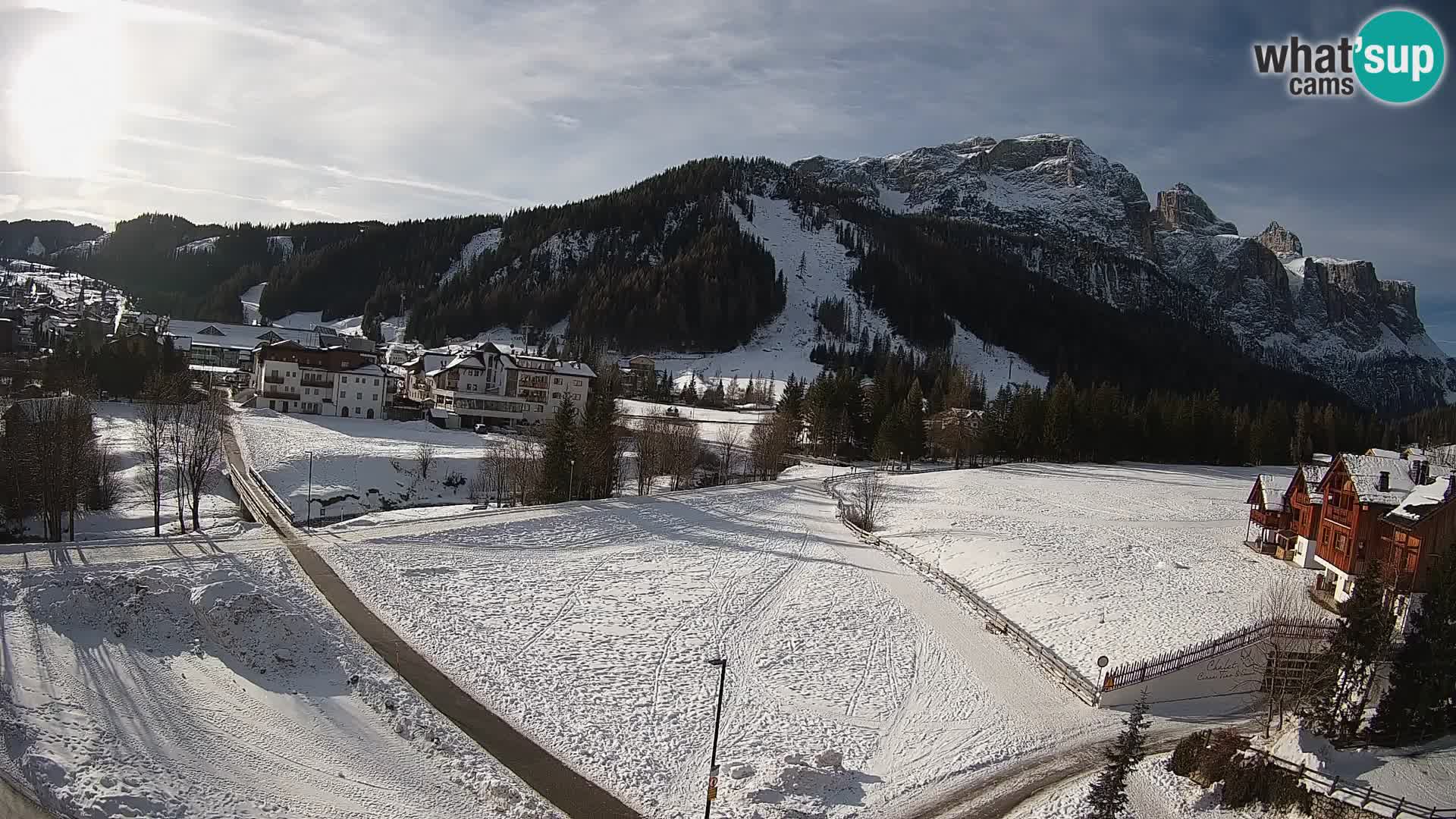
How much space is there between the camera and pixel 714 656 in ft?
88.1

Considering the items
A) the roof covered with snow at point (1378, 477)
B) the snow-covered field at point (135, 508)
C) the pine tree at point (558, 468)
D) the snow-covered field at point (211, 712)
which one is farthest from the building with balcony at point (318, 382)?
the roof covered with snow at point (1378, 477)

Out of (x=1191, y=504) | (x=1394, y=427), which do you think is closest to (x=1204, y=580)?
(x=1191, y=504)

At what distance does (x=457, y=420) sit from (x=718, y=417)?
Result: 32.0m

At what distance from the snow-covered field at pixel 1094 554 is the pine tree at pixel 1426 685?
687cm

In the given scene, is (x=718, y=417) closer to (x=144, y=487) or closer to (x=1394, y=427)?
(x=144, y=487)

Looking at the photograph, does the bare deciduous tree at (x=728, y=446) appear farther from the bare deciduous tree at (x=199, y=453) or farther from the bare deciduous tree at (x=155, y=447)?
the bare deciduous tree at (x=155, y=447)

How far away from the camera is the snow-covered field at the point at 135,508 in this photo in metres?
39.5

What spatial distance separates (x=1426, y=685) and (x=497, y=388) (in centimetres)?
7737

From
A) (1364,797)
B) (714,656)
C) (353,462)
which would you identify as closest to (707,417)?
(353,462)

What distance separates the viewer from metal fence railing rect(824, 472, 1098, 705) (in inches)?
1019

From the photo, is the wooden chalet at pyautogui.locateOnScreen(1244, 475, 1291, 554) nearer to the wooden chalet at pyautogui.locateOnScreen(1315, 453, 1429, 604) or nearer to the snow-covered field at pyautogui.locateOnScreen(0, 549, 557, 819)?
the wooden chalet at pyautogui.locateOnScreen(1315, 453, 1429, 604)

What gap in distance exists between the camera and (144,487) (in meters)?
46.9

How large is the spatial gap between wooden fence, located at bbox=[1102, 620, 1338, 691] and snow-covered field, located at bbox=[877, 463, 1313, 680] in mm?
795

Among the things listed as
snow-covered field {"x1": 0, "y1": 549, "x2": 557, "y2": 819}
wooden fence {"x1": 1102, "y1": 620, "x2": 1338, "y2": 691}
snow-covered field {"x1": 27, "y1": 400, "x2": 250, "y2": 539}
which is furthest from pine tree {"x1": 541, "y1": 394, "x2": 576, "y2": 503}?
wooden fence {"x1": 1102, "y1": 620, "x2": 1338, "y2": 691}
